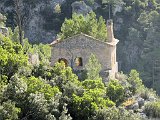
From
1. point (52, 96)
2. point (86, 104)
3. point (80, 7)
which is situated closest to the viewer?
point (52, 96)

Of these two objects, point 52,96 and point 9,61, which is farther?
point 9,61

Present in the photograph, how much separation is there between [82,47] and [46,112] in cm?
1660

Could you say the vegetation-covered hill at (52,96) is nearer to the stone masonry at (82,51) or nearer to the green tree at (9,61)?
the green tree at (9,61)

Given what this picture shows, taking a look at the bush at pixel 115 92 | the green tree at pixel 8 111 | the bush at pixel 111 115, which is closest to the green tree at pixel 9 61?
the green tree at pixel 8 111

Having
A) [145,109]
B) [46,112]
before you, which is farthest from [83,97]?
[145,109]

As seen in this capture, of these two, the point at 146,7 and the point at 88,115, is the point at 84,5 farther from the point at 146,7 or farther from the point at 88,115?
the point at 88,115

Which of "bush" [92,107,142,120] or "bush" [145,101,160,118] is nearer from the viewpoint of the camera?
"bush" [92,107,142,120]

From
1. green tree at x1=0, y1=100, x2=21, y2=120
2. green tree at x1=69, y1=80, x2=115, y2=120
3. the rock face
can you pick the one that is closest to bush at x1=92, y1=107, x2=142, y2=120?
green tree at x1=69, y1=80, x2=115, y2=120

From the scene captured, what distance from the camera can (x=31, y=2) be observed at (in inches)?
3435

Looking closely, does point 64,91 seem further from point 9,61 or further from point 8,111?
point 8,111

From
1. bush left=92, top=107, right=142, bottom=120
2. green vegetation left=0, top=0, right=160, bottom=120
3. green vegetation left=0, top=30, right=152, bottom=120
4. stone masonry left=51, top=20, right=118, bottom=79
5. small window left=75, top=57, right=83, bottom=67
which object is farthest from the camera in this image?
small window left=75, top=57, right=83, bottom=67

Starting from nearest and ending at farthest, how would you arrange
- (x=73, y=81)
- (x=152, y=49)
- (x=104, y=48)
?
1. (x=73, y=81)
2. (x=104, y=48)
3. (x=152, y=49)

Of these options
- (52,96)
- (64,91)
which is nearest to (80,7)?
(64,91)

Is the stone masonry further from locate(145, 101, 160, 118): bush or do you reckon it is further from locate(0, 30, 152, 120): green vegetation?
locate(0, 30, 152, 120): green vegetation
